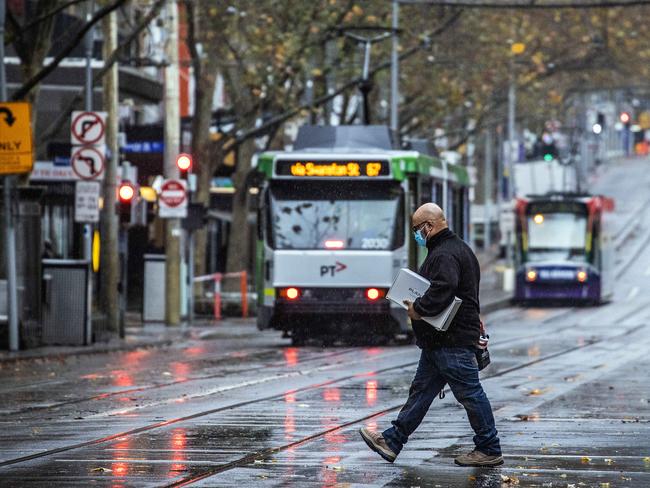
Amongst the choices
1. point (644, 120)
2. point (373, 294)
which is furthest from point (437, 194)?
point (644, 120)

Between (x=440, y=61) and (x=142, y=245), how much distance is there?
1030 centimetres

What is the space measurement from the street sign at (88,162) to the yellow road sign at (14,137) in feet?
11.7

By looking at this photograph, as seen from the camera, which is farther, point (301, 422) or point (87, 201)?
point (87, 201)

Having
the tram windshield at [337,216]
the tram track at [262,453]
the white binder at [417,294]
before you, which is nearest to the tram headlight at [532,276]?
the tram windshield at [337,216]

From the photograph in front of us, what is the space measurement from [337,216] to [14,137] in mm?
5589

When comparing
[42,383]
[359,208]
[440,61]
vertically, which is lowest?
[42,383]

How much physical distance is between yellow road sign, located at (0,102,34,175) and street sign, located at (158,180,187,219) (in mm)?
8589

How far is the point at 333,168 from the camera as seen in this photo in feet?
94.3

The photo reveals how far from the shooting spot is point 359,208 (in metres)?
28.9

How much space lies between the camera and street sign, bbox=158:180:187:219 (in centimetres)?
3488

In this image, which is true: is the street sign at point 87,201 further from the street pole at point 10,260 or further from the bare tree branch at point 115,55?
the street pole at point 10,260

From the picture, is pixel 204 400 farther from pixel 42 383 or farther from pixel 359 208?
pixel 359 208

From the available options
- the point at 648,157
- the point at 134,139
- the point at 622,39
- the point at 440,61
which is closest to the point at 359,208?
the point at 134,139

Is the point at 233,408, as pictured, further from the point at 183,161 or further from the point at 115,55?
the point at 183,161
